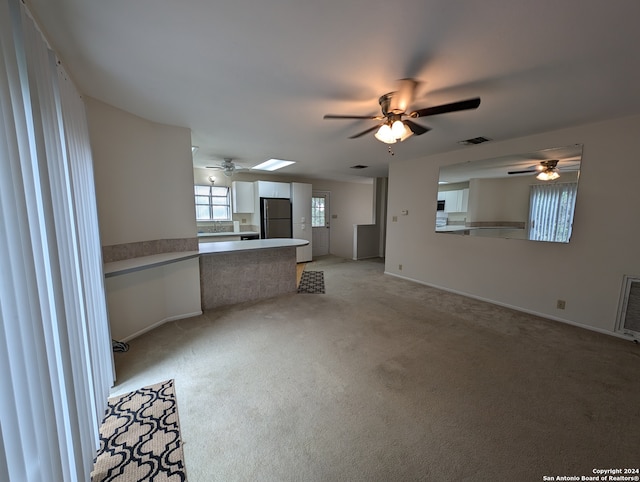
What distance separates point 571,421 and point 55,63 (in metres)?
3.83

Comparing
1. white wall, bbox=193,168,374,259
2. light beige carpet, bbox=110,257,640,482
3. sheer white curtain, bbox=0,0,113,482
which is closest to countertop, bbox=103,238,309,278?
sheer white curtain, bbox=0,0,113,482

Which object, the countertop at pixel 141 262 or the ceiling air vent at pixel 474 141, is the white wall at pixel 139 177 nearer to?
the countertop at pixel 141 262

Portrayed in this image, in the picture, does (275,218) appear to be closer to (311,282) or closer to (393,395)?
(311,282)

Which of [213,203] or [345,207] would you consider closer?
[213,203]

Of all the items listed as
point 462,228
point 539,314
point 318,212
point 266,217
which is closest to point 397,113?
point 462,228

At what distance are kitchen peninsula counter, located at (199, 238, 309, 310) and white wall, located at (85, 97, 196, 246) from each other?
1.70 ft

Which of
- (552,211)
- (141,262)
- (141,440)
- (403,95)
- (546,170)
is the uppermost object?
(403,95)

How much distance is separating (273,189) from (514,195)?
4728mm

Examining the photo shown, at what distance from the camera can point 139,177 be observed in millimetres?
2736

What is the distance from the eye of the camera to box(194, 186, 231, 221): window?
5824 mm

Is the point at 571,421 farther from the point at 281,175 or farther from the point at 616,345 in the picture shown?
the point at 281,175

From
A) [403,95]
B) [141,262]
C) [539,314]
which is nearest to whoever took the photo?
[403,95]

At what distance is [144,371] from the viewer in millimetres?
2146

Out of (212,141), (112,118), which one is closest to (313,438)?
(112,118)
